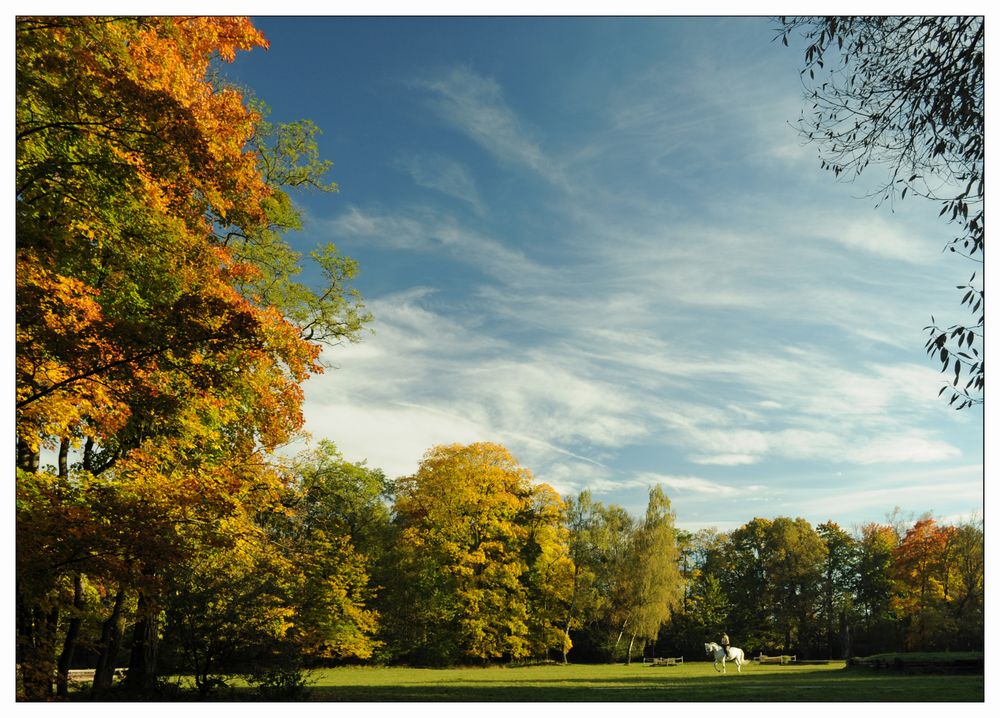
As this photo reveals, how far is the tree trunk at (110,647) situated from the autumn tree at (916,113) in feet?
37.2

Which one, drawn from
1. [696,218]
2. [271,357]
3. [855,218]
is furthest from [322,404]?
[855,218]

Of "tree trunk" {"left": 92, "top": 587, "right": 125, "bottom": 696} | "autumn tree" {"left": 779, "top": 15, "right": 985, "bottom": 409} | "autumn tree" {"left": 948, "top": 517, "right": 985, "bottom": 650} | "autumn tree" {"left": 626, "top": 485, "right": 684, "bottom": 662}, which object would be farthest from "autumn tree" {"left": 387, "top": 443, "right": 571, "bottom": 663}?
"autumn tree" {"left": 779, "top": 15, "right": 985, "bottom": 409}

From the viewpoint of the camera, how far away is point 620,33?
8.05 metres

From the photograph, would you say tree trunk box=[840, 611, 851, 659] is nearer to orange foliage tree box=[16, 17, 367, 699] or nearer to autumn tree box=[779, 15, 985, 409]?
autumn tree box=[779, 15, 985, 409]

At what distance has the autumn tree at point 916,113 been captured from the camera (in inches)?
222

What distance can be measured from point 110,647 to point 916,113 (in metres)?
13.6

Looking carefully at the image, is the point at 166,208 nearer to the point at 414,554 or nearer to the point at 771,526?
the point at 414,554

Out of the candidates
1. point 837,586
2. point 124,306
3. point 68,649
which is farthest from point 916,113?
point 837,586

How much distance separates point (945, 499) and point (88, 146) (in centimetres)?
994

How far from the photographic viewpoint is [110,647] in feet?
37.0

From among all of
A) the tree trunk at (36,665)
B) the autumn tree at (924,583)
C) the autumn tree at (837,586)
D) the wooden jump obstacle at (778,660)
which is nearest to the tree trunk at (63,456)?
the tree trunk at (36,665)

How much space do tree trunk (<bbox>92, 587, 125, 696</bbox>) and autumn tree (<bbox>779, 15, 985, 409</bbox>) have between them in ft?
37.2

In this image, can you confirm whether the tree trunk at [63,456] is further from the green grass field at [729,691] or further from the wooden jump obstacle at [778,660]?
the wooden jump obstacle at [778,660]

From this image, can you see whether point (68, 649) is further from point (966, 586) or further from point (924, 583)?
point (924, 583)
